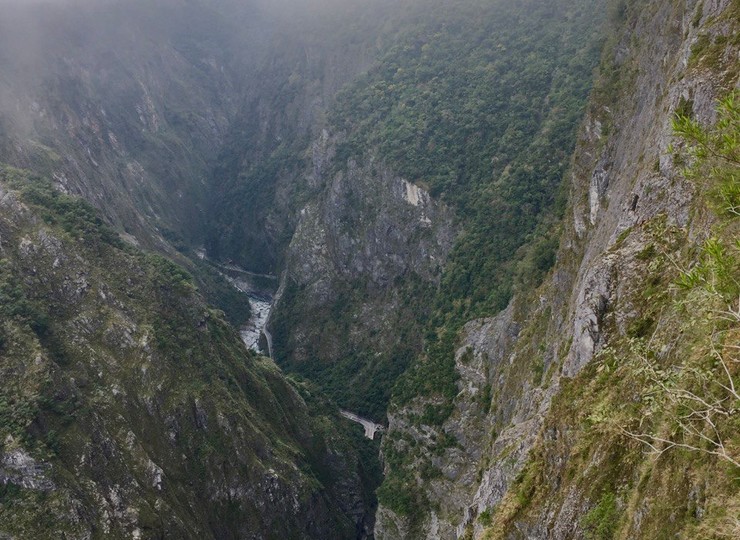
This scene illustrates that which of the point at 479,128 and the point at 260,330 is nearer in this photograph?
the point at 479,128

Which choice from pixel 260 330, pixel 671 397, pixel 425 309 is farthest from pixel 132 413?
pixel 260 330

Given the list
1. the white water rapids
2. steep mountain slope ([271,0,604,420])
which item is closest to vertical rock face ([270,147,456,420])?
steep mountain slope ([271,0,604,420])

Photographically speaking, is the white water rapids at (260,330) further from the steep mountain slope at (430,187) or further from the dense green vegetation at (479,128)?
the dense green vegetation at (479,128)

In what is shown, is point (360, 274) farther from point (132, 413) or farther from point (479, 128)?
point (132, 413)

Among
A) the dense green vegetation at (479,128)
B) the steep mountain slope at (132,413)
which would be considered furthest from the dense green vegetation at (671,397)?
the steep mountain slope at (132,413)

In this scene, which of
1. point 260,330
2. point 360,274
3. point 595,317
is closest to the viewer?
point 595,317

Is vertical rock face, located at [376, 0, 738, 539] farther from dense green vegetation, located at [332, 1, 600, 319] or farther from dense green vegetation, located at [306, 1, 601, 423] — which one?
dense green vegetation, located at [332, 1, 600, 319]
